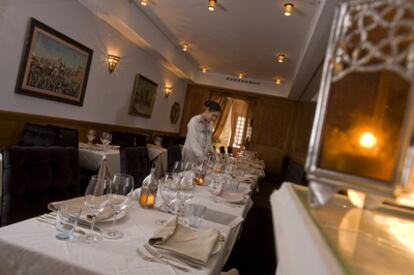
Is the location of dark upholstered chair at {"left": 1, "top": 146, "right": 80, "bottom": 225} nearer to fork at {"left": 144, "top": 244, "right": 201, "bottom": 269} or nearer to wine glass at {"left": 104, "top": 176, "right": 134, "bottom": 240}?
wine glass at {"left": 104, "top": 176, "right": 134, "bottom": 240}

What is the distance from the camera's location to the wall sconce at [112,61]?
225 inches

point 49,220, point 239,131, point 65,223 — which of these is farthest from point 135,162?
point 239,131

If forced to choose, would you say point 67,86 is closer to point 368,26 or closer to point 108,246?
point 108,246

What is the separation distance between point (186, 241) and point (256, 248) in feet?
8.37

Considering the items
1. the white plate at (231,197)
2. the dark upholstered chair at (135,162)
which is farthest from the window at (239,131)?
the white plate at (231,197)

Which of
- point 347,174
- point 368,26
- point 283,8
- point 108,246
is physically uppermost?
point 283,8

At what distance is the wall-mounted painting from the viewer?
4039mm

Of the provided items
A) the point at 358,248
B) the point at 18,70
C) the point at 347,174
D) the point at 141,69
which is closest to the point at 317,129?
the point at 347,174

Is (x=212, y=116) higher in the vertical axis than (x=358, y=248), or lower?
higher

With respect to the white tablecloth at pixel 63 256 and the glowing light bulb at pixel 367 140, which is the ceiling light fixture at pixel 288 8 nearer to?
the white tablecloth at pixel 63 256

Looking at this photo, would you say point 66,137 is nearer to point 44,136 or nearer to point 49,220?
point 44,136

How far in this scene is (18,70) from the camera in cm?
397

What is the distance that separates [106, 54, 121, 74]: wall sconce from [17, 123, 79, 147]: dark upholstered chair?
6.34 ft

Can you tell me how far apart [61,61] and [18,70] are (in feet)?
2.27
